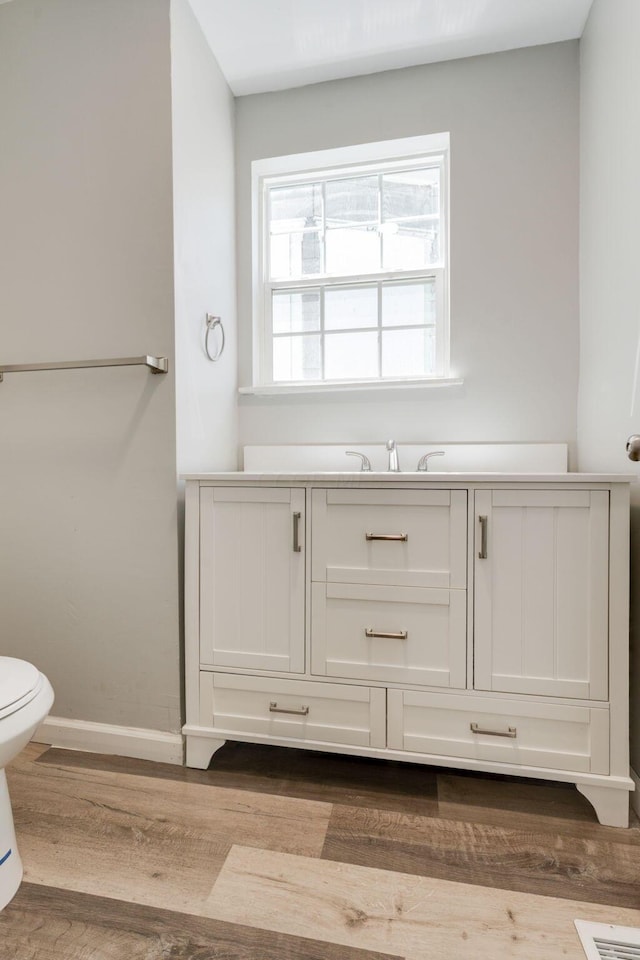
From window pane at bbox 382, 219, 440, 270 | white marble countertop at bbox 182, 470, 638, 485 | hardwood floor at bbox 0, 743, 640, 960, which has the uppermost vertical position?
window pane at bbox 382, 219, 440, 270

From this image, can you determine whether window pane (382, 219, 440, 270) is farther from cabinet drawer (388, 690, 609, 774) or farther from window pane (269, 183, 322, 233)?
cabinet drawer (388, 690, 609, 774)

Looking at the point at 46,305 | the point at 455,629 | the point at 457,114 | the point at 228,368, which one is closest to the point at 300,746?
the point at 455,629

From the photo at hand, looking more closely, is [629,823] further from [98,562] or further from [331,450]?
→ [98,562]

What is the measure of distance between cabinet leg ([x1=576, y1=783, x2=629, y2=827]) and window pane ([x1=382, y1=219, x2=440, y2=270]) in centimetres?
186

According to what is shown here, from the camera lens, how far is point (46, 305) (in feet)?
5.72

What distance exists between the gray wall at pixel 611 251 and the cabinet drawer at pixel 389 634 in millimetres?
518

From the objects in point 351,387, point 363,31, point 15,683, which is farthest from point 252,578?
point 363,31

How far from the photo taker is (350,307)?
2.16m

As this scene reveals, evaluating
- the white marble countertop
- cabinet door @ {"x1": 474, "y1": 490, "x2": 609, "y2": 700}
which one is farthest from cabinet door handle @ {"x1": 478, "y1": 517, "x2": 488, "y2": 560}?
the white marble countertop

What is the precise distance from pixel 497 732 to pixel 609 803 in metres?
0.32

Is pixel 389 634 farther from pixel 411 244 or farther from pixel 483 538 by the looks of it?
pixel 411 244

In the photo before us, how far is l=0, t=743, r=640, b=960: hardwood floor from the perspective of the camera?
0.99 metres

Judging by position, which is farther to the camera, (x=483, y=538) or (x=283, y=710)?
(x=283, y=710)

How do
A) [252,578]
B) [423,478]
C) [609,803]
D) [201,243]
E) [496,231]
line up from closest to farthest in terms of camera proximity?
[609,803] < [423,478] < [252,578] < [201,243] < [496,231]
